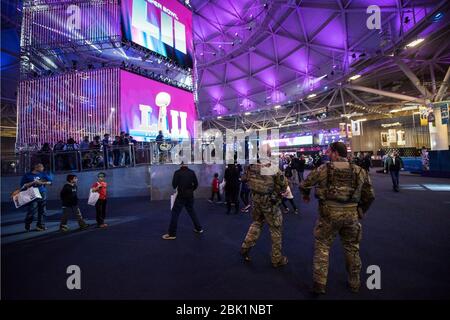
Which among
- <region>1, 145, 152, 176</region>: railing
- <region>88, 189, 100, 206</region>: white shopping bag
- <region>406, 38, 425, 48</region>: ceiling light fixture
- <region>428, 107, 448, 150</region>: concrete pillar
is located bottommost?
<region>88, 189, 100, 206</region>: white shopping bag

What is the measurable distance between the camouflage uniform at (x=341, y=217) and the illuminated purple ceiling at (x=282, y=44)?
1608cm

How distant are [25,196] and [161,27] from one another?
553 inches

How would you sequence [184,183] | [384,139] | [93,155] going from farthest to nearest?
[384,139] < [93,155] < [184,183]

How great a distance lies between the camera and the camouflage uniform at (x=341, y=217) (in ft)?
10.4

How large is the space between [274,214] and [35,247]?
548 cm

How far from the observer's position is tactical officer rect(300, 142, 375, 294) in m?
3.15

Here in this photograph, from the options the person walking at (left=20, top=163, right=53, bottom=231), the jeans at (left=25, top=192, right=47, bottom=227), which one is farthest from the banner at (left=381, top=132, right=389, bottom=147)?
the jeans at (left=25, top=192, right=47, bottom=227)

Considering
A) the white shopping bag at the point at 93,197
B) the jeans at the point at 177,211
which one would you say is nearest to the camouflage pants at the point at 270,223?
the jeans at the point at 177,211

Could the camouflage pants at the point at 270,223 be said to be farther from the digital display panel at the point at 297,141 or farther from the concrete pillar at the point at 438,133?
the digital display panel at the point at 297,141

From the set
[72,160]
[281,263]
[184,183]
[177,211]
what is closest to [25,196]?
[177,211]

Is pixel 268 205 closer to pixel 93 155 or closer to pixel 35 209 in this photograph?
pixel 35 209

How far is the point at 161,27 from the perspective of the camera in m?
16.1

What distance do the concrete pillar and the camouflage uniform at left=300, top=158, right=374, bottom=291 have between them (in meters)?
23.0

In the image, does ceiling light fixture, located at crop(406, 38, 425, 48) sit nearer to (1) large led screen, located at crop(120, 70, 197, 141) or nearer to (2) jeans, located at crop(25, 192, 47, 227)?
(1) large led screen, located at crop(120, 70, 197, 141)
